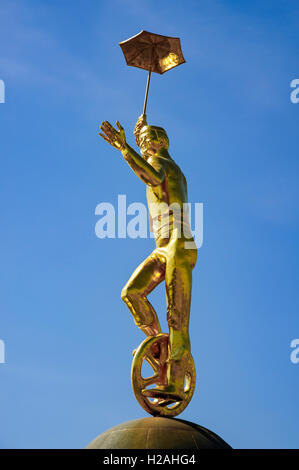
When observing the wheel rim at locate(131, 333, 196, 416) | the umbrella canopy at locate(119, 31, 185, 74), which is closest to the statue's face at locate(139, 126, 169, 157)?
the umbrella canopy at locate(119, 31, 185, 74)

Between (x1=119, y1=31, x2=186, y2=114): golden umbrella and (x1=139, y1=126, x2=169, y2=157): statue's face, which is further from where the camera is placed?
(x1=119, y1=31, x2=186, y2=114): golden umbrella

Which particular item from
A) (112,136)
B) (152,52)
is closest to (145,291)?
(112,136)

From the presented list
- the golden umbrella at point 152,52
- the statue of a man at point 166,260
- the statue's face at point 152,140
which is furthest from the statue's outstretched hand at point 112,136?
the golden umbrella at point 152,52

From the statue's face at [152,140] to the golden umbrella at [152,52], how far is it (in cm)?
70

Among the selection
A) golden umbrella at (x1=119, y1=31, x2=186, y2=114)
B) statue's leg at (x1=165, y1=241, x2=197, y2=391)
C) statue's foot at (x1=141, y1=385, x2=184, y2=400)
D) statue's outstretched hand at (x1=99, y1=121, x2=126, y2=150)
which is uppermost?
golden umbrella at (x1=119, y1=31, x2=186, y2=114)

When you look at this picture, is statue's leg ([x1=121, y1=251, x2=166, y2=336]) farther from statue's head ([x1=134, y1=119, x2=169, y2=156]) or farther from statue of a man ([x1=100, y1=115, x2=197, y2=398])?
statue's head ([x1=134, y1=119, x2=169, y2=156])

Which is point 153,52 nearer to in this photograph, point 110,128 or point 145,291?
point 110,128

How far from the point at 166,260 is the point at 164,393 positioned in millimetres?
2380

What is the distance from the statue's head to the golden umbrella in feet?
2.18

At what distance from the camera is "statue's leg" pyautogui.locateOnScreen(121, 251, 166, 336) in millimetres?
13844

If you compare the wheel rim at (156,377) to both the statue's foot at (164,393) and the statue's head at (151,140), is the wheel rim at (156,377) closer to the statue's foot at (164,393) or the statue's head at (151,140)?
the statue's foot at (164,393)

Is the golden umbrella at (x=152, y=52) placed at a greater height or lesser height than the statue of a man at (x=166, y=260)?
greater

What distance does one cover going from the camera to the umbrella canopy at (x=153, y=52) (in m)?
15.7
